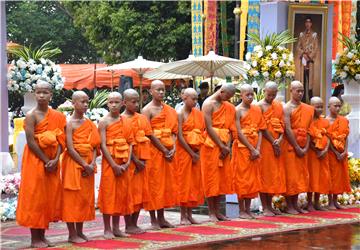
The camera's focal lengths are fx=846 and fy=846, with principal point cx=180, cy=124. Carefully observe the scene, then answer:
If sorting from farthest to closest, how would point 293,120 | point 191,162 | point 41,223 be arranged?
point 293,120 → point 191,162 → point 41,223

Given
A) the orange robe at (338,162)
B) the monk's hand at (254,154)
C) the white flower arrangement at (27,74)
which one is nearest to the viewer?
the monk's hand at (254,154)

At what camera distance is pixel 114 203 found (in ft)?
34.7

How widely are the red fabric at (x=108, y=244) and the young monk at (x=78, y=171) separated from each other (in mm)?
166

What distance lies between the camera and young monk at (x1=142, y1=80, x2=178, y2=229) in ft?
37.1

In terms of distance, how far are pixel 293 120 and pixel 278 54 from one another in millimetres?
1703

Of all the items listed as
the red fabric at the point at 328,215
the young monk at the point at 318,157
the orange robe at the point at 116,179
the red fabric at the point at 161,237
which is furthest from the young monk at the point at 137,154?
the young monk at the point at 318,157

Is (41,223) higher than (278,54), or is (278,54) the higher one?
(278,54)

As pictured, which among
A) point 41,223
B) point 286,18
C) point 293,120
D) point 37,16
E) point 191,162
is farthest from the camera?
point 37,16

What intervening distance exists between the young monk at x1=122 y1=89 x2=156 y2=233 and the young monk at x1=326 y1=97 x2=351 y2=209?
362cm

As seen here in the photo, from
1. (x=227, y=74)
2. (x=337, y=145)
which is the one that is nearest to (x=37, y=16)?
(x=227, y=74)

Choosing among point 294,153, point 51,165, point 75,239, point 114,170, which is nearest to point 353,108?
point 294,153

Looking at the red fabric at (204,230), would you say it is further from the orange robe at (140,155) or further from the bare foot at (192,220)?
the orange robe at (140,155)

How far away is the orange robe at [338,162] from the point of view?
44.0ft

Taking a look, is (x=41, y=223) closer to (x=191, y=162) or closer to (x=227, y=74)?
(x=191, y=162)
